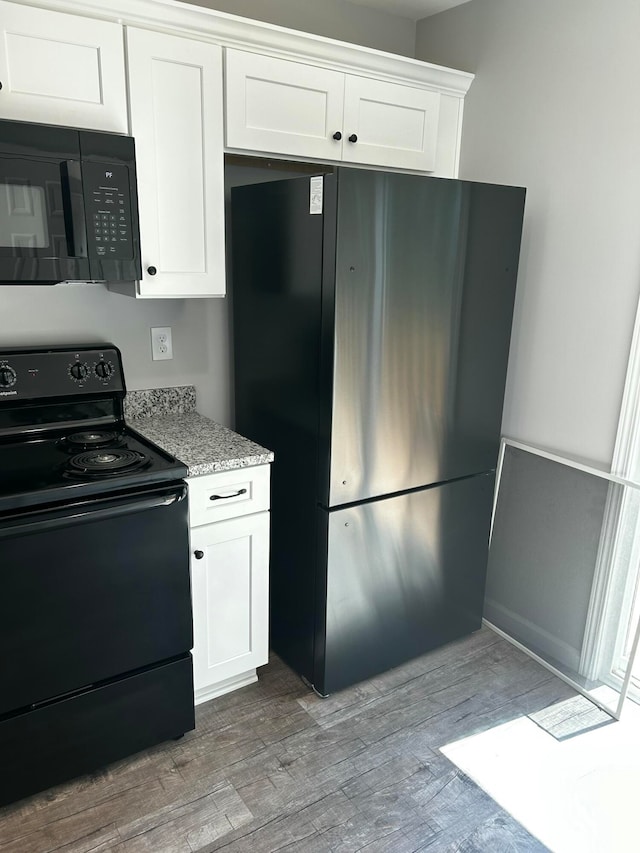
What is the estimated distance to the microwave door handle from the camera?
1725 millimetres

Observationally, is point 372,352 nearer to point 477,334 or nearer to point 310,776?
point 477,334

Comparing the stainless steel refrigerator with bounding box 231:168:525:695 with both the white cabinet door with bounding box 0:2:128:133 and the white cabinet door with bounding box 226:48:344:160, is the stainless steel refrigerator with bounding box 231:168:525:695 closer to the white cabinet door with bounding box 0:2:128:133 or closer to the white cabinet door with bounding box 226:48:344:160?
the white cabinet door with bounding box 226:48:344:160

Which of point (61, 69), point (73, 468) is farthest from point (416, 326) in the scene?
point (61, 69)

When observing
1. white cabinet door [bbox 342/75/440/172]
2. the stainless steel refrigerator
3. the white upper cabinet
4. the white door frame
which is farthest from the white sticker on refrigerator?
the white door frame

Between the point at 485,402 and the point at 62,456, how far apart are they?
1424 mm

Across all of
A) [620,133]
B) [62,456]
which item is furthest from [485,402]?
A: [62,456]

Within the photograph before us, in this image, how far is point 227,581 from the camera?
205cm

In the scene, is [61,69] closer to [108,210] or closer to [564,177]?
[108,210]

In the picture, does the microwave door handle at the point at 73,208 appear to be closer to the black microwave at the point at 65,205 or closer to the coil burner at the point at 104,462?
the black microwave at the point at 65,205

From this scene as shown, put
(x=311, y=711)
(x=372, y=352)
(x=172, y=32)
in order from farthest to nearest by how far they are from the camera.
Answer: (x=311, y=711) → (x=372, y=352) → (x=172, y=32)

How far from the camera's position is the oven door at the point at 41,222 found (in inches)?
65.6

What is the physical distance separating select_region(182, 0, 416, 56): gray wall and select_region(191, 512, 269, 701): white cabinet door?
1.75 metres

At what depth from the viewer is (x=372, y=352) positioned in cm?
197

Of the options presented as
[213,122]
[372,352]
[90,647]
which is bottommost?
[90,647]
